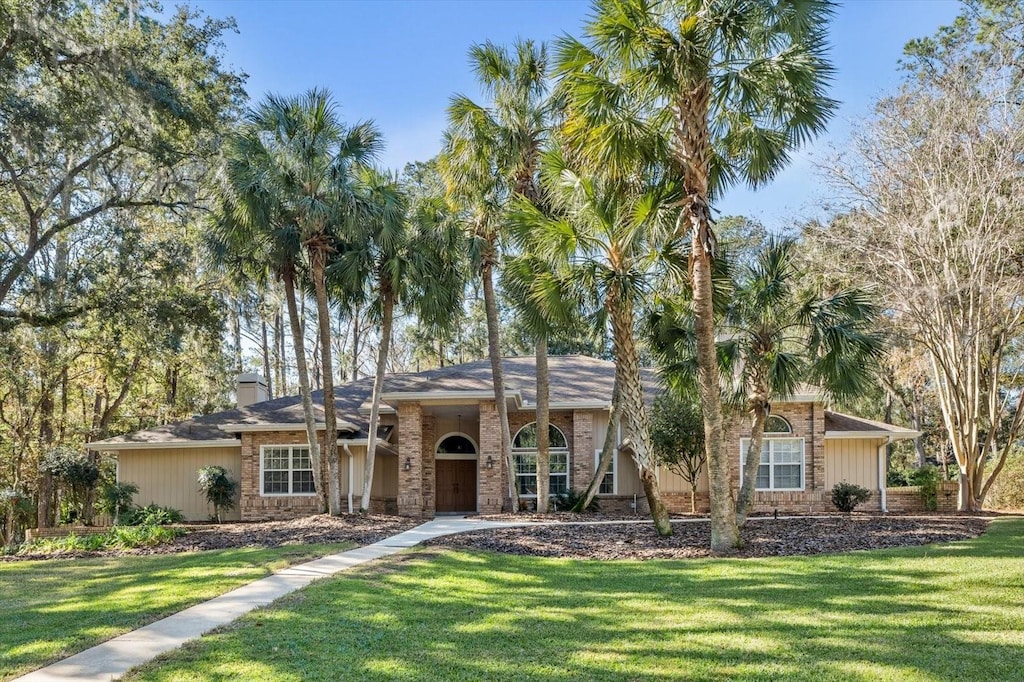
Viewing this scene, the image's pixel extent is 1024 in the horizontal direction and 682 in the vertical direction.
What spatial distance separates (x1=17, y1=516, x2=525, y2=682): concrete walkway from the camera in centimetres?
630

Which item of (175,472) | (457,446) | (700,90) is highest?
(700,90)

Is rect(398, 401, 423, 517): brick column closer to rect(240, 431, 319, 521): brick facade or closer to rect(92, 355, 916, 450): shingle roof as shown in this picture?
rect(92, 355, 916, 450): shingle roof

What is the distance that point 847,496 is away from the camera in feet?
68.1

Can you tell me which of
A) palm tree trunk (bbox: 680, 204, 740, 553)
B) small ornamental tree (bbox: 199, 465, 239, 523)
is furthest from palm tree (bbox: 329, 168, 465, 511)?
palm tree trunk (bbox: 680, 204, 740, 553)

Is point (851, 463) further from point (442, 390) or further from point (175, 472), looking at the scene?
point (175, 472)

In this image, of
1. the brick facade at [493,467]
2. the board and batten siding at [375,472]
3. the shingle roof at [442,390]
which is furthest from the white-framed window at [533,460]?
the board and batten siding at [375,472]

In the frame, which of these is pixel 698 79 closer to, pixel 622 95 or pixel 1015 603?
pixel 622 95

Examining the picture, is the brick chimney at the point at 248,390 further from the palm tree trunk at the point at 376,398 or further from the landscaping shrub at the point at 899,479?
the landscaping shrub at the point at 899,479

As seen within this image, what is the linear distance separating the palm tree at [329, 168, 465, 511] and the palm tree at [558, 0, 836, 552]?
21.8 ft

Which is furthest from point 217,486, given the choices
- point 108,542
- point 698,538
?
point 698,538

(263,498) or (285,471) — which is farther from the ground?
(285,471)

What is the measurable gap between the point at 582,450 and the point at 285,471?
8106 mm

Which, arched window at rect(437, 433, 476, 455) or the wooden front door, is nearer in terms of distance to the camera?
the wooden front door

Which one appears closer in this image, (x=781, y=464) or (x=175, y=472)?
(x=781, y=464)
